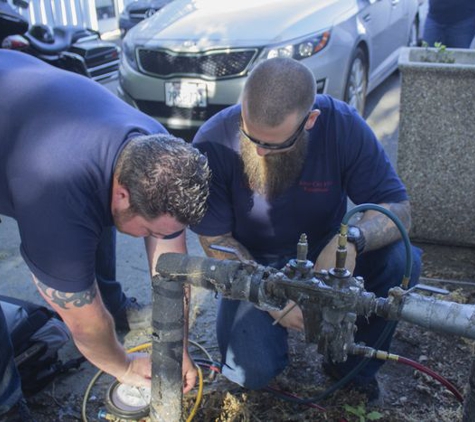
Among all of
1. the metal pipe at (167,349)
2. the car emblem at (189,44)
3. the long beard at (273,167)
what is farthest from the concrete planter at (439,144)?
the metal pipe at (167,349)

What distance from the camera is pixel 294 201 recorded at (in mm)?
2494

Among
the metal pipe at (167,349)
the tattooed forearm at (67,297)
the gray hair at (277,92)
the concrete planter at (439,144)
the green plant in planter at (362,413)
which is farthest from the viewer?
the concrete planter at (439,144)

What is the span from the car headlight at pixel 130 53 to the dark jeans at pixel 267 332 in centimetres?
328

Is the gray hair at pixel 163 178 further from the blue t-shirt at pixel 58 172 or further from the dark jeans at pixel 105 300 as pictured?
the dark jeans at pixel 105 300

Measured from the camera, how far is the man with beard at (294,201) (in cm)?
237

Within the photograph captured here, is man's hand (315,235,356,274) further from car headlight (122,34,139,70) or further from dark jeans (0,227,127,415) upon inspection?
car headlight (122,34,139,70)

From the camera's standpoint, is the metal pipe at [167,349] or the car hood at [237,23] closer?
the metal pipe at [167,349]

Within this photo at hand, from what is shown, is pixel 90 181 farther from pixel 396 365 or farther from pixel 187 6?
pixel 187 6

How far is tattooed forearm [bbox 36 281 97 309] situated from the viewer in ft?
6.37

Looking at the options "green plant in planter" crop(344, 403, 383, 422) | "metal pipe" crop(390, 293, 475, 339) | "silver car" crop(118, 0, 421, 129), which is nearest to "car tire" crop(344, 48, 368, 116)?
"silver car" crop(118, 0, 421, 129)

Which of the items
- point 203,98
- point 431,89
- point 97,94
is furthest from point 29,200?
point 203,98

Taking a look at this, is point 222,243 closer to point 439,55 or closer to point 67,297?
point 67,297

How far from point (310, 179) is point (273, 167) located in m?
0.19

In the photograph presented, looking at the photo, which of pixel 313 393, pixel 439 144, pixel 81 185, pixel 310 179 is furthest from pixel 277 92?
pixel 439 144
